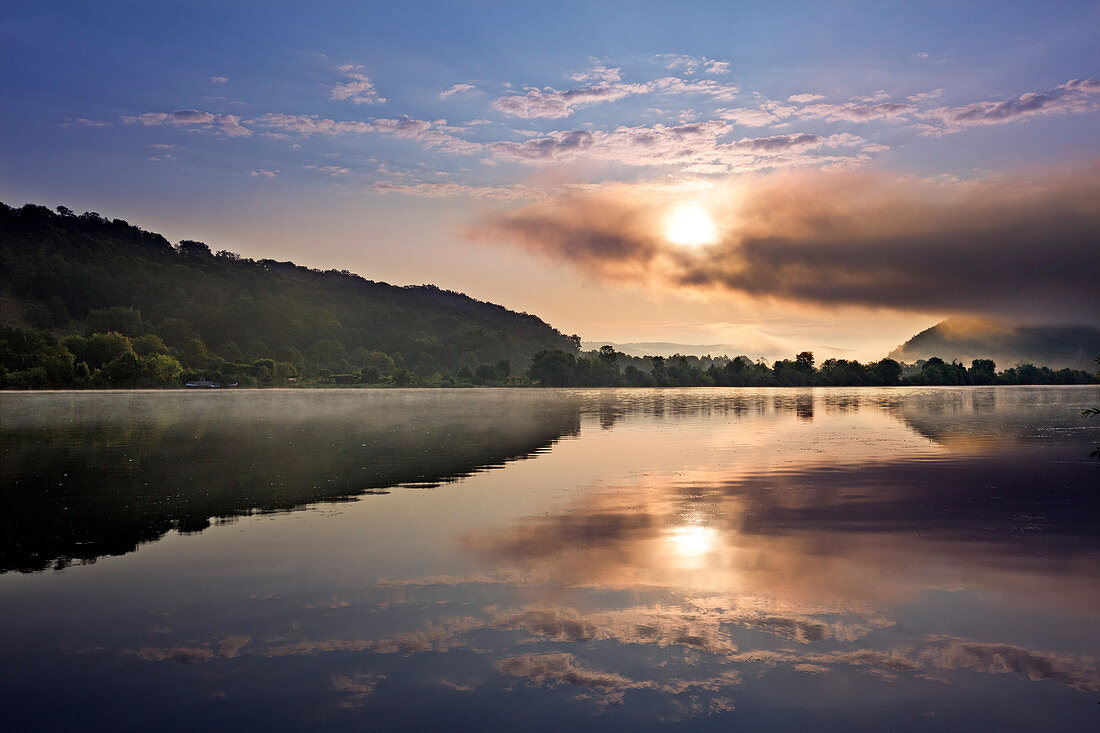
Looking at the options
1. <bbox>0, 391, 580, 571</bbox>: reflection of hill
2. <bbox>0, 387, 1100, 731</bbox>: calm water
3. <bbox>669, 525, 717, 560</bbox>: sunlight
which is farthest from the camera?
<bbox>0, 391, 580, 571</bbox>: reflection of hill

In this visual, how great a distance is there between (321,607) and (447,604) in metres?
2.13

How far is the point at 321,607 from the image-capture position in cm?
1160

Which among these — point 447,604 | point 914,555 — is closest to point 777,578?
point 914,555

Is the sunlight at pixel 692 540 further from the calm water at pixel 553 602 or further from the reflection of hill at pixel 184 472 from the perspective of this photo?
the reflection of hill at pixel 184 472

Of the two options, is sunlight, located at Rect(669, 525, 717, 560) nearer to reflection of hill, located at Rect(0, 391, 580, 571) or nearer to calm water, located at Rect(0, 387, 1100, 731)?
calm water, located at Rect(0, 387, 1100, 731)

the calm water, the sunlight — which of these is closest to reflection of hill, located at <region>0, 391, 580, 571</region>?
the calm water

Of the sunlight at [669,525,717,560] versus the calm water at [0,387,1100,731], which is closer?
the calm water at [0,387,1100,731]

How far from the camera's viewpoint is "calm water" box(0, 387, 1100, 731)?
8.18 meters

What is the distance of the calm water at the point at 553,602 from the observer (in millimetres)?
8180

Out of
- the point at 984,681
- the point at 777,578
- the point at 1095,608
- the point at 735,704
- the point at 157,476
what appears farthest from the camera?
the point at 157,476

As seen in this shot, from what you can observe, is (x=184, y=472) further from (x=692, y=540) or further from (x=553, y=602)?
(x=553, y=602)

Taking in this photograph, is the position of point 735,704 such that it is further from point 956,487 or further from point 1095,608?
point 956,487

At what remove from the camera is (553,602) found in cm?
1162

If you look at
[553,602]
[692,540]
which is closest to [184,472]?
[692,540]
